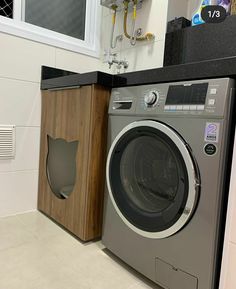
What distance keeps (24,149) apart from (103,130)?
698mm

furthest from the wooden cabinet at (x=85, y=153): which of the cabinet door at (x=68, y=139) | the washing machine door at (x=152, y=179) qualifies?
the washing machine door at (x=152, y=179)

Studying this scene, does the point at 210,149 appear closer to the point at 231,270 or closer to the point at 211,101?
the point at 211,101

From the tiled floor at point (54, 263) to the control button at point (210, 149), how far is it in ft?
2.10

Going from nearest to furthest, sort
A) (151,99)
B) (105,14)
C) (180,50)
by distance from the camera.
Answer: (151,99)
(180,50)
(105,14)

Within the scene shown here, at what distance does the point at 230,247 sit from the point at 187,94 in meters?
0.55

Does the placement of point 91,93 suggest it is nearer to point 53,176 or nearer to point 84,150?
point 84,150

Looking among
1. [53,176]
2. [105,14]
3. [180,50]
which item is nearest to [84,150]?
[53,176]

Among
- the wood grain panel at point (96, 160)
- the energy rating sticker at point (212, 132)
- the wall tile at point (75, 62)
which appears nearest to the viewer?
the energy rating sticker at point (212, 132)

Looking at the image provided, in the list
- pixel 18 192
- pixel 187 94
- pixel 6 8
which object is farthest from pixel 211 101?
pixel 6 8

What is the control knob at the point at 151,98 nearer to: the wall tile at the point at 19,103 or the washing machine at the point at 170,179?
the washing machine at the point at 170,179

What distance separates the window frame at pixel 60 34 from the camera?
1563 millimetres

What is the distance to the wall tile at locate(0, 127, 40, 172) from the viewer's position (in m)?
1.61

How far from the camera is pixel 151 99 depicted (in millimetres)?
988

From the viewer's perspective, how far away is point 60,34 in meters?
1.83
